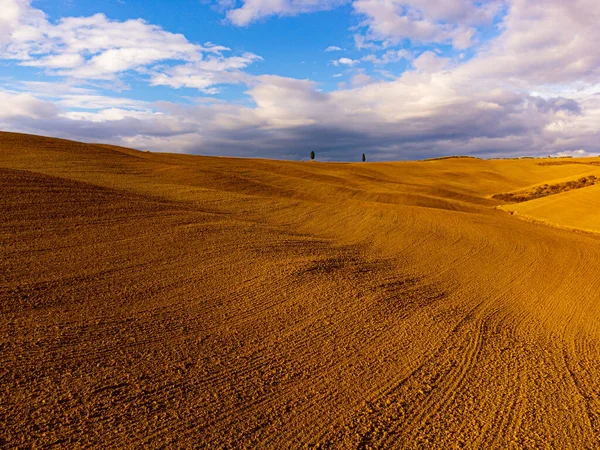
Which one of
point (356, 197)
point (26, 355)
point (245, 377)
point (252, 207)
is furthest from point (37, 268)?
point (356, 197)

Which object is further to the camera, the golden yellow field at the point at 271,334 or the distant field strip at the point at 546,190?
the distant field strip at the point at 546,190

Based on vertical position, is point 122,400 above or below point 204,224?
below

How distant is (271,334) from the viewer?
624cm

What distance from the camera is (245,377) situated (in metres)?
5.11

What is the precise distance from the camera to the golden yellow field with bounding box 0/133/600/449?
4.36m

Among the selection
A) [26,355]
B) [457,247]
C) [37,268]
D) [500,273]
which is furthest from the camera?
[457,247]

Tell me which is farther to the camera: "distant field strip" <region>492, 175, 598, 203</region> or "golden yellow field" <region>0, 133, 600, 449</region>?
"distant field strip" <region>492, 175, 598, 203</region>

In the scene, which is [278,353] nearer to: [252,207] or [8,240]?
[8,240]

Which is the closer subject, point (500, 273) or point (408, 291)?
point (408, 291)

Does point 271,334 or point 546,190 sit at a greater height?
point 546,190

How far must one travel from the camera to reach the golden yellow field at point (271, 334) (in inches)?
171

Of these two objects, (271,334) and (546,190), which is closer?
(271,334)

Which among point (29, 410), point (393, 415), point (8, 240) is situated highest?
point (8, 240)

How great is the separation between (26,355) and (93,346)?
0.70m
